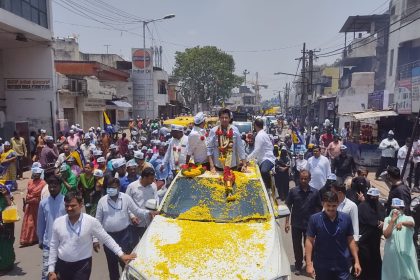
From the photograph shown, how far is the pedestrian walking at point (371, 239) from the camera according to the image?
550cm

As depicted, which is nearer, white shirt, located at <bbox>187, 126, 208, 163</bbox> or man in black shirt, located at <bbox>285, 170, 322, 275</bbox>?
man in black shirt, located at <bbox>285, 170, 322, 275</bbox>

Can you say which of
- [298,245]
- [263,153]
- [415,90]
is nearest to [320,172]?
[263,153]

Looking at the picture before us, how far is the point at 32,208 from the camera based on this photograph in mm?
7836

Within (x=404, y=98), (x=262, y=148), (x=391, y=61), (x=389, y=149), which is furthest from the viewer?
(x=391, y=61)

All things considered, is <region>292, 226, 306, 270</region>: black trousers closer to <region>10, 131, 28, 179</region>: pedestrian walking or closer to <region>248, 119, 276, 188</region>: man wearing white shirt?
<region>248, 119, 276, 188</region>: man wearing white shirt

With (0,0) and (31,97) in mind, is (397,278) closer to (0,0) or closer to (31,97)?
(0,0)

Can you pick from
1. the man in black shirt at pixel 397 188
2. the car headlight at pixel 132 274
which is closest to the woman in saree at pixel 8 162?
the car headlight at pixel 132 274

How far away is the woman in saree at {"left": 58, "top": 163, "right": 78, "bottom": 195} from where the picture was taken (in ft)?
24.3

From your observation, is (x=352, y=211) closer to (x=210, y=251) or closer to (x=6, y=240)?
(x=210, y=251)

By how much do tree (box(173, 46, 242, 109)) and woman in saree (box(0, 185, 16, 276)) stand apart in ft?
200

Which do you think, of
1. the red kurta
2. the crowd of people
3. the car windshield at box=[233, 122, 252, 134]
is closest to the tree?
the car windshield at box=[233, 122, 252, 134]

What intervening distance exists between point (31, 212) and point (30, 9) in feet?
44.5

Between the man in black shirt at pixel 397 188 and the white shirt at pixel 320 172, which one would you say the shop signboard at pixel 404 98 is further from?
Result: the man in black shirt at pixel 397 188

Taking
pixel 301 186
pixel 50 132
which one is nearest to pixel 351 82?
pixel 50 132
